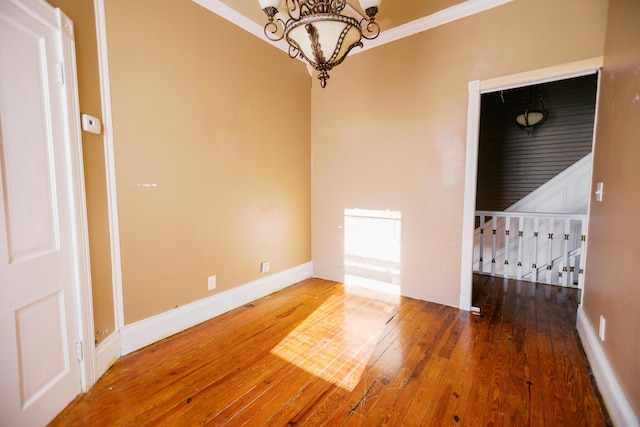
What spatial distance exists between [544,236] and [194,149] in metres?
4.60

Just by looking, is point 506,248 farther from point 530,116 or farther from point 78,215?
point 78,215

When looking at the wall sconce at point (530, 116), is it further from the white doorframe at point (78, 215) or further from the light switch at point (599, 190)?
the white doorframe at point (78, 215)

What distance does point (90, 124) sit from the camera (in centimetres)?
185

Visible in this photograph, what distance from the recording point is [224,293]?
2.91 m

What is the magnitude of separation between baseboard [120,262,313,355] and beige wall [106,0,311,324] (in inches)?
3.5

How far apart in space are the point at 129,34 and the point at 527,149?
229 inches

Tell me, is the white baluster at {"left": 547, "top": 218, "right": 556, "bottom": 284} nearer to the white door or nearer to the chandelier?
the chandelier

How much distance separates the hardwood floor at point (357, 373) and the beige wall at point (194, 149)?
1.89 ft

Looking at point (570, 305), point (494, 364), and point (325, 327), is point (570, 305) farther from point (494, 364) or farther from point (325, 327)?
point (325, 327)

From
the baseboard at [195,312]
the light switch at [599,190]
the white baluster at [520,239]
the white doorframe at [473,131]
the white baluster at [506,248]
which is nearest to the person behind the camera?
the light switch at [599,190]

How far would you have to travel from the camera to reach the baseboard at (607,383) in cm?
137

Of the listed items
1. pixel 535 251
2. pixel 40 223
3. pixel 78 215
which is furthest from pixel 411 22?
pixel 40 223

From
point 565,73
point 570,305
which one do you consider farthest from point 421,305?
point 565,73

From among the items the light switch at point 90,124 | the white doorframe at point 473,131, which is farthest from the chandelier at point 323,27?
the white doorframe at point 473,131
